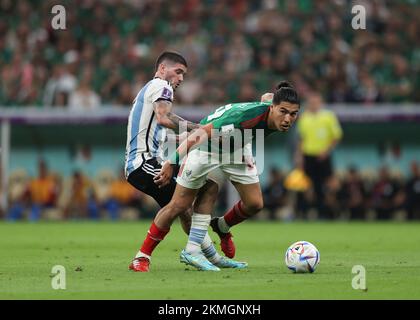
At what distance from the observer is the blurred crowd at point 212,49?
77.3ft

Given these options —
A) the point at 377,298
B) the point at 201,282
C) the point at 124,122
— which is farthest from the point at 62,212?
the point at 377,298

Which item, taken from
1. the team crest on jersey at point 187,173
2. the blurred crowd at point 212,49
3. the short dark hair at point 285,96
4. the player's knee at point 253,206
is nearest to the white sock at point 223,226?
the player's knee at point 253,206

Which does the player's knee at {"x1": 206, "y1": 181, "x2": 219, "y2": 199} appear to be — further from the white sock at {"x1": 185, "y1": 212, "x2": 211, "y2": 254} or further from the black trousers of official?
the black trousers of official

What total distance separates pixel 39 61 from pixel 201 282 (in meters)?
17.0

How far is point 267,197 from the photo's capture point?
2302cm

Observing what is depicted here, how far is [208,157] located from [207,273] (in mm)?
1240

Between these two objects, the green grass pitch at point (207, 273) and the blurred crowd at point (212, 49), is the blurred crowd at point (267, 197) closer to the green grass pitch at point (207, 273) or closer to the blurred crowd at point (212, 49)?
the blurred crowd at point (212, 49)

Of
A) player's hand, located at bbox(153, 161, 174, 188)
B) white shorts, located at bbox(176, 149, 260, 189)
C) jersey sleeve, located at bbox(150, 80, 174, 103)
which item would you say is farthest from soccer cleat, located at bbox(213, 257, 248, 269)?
jersey sleeve, located at bbox(150, 80, 174, 103)

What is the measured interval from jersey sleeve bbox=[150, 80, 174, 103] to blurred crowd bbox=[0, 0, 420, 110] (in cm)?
1205

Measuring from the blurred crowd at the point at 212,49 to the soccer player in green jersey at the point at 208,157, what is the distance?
1240cm

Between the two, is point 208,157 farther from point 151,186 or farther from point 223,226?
point 223,226

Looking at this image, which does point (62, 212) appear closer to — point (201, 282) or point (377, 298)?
point (201, 282)

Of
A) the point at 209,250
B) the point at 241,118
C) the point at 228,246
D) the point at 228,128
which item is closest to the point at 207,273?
the point at 209,250

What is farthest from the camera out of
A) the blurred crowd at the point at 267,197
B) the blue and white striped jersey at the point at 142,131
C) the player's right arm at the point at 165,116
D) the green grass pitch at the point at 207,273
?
the blurred crowd at the point at 267,197
